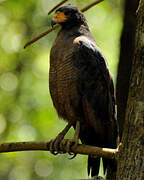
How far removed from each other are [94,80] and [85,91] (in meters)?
0.18

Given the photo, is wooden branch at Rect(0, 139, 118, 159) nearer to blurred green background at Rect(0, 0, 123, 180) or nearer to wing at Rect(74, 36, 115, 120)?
wing at Rect(74, 36, 115, 120)

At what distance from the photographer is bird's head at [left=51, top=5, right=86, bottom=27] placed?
590cm

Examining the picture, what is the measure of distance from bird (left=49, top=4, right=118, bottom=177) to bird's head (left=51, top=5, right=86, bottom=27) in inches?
17.2

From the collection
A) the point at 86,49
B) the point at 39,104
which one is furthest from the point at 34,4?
the point at 86,49

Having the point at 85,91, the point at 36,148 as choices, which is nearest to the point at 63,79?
the point at 85,91

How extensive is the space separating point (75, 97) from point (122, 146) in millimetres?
1441

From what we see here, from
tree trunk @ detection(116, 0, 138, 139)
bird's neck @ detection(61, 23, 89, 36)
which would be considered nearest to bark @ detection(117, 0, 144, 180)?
tree trunk @ detection(116, 0, 138, 139)

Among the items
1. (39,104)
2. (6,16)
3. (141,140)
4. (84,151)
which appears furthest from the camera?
(6,16)

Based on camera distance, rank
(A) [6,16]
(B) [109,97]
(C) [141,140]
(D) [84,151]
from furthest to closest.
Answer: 1. (A) [6,16]
2. (B) [109,97]
3. (D) [84,151]
4. (C) [141,140]

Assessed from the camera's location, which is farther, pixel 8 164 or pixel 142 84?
pixel 8 164

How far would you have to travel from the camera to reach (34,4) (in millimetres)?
11805

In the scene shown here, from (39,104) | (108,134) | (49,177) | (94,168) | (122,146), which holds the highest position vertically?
(122,146)

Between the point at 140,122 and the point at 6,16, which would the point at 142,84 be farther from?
the point at 6,16

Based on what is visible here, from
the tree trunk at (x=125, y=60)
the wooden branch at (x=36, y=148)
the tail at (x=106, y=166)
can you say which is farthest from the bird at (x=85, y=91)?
the wooden branch at (x=36, y=148)
